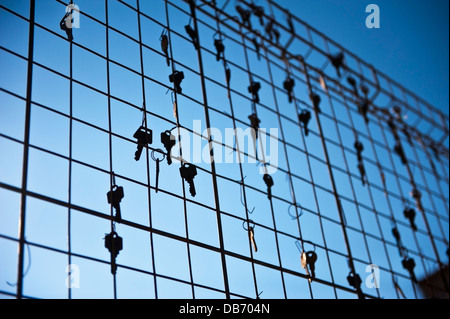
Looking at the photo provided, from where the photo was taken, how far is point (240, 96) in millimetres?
12266

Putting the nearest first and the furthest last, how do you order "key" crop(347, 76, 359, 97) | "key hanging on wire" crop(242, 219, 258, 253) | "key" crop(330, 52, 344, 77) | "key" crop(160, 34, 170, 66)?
"key hanging on wire" crop(242, 219, 258, 253) < "key" crop(160, 34, 170, 66) < "key" crop(330, 52, 344, 77) < "key" crop(347, 76, 359, 97)

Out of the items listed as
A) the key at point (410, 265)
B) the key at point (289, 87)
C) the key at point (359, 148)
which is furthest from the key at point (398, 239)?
the key at point (289, 87)

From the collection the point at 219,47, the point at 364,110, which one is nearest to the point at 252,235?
the point at 219,47

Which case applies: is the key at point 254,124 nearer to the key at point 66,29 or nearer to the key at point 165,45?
the key at point 165,45

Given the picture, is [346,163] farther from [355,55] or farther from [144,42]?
[144,42]

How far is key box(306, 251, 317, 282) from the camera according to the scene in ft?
34.8

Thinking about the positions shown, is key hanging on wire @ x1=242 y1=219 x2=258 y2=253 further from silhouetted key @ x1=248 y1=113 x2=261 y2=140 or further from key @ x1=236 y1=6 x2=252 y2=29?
key @ x1=236 y1=6 x2=252 y2=29

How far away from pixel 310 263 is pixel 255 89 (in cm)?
412

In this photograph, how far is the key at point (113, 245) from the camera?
7.87 meters

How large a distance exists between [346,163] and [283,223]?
12.8 ft

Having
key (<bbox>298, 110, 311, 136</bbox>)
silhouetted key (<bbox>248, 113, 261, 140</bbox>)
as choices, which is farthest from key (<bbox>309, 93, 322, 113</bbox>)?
silhouetted key (<bbox>248, 113, 261, 140</bbox>)

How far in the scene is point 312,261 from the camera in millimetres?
10664

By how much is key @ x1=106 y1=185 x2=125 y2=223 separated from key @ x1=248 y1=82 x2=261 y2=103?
4.97m
